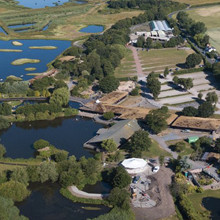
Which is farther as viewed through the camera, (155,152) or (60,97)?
(60,97)

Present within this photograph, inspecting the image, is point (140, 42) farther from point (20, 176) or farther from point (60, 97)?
point (20, 176)

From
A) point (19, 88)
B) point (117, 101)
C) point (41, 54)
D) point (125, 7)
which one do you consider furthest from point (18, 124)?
point (125, 7)

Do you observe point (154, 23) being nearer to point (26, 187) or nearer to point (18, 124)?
point (18, 124)

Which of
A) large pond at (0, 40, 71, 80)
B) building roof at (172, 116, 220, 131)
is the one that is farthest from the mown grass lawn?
large pond at (0, 40, 71, 80)

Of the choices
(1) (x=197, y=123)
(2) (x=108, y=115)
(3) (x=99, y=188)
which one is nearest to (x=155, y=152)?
(1) (x=197, y=123)

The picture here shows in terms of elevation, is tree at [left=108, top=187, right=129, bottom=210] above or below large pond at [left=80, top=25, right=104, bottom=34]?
below

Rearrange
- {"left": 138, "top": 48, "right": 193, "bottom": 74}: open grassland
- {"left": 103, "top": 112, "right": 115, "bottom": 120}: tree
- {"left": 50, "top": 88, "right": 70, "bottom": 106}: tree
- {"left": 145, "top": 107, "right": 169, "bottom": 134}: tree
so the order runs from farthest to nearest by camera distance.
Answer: {"left": 138, "top": 48, "right": 193, "bottom": 74}: open grassland → {"left": 50, "top": 88, "right": 70, "bottom": 106}: tree → {"left": 103, "top": 112, "right": 115, "bottom": 120}: tree → {"left": 145, "top": 107, "right": 169, "bottom": 134}: tree

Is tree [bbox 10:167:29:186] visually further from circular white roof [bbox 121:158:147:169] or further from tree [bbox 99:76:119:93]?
tree [bbox 99:76:119:93]
